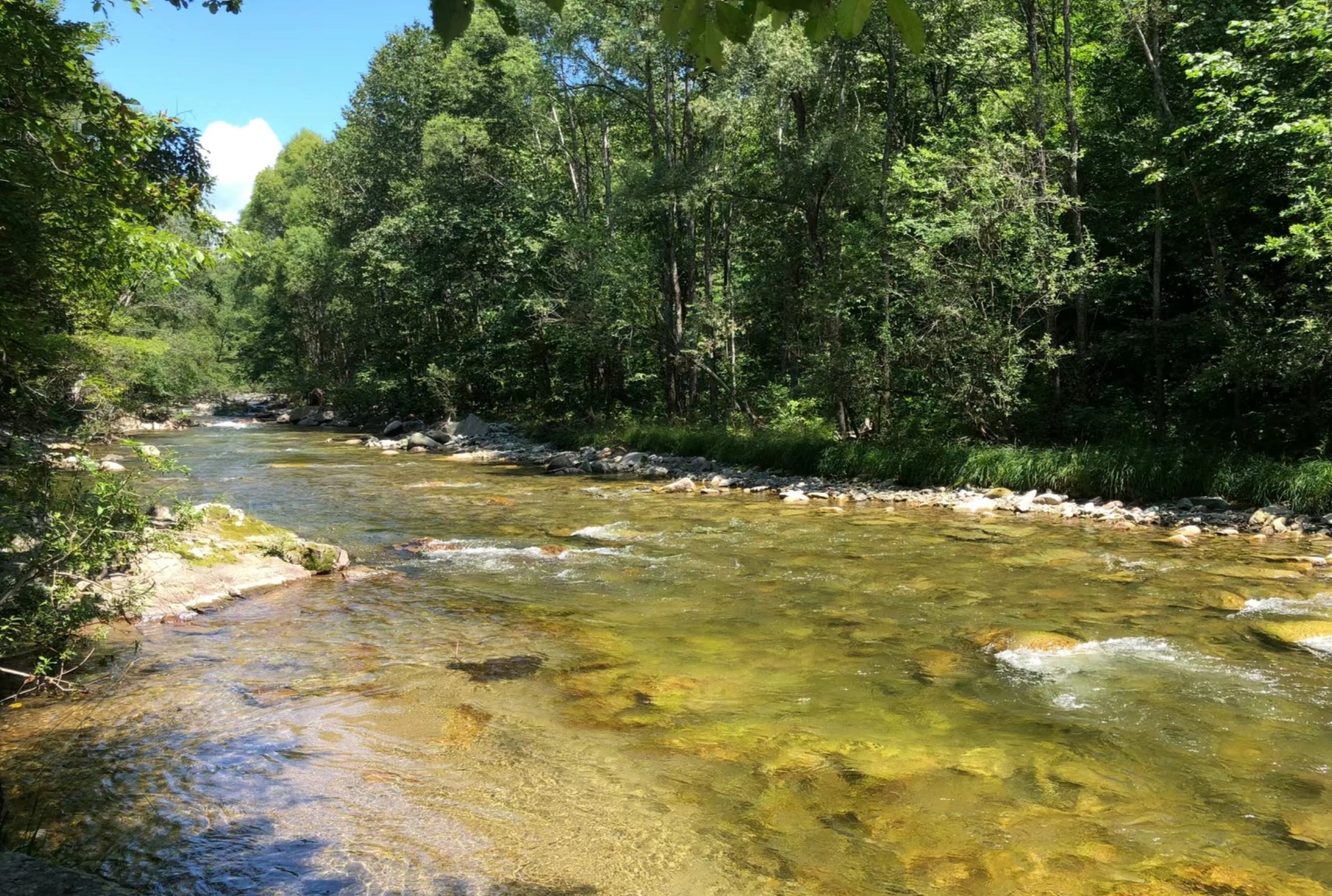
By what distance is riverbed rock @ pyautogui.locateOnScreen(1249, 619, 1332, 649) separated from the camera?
7594mm

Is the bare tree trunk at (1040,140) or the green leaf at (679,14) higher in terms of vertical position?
the bare tree trunk at (1040,140)

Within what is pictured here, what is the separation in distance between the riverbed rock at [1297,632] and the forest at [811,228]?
654cm

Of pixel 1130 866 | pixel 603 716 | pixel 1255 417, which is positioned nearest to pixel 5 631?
pixel 603 716

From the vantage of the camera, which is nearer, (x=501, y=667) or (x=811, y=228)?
(x=501, y=667)

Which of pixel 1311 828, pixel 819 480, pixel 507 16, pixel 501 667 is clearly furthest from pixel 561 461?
pixel 507 16

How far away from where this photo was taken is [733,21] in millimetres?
2424

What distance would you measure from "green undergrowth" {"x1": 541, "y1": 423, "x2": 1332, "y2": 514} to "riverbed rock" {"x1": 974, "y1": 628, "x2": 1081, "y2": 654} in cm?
828

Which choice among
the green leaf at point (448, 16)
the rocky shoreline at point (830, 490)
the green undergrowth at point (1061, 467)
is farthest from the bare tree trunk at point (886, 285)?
the green leaf at point (448, 16)

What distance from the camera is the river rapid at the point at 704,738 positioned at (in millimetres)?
4312

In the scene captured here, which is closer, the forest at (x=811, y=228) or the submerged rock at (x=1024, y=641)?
the submerged rock at (x=1024, y=641)

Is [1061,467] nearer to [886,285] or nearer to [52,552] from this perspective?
[886,285]

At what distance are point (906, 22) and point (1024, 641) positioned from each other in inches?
277

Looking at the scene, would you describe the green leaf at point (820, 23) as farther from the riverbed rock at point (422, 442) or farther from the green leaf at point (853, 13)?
the riverbed rock at point (422, 442)

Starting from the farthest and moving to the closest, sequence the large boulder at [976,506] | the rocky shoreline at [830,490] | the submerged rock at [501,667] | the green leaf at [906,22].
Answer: the large boulder at [976,506] → the rocky shoreline at [830,490] → the submerged rock at [501,667] → the green leaf at [906,22]
